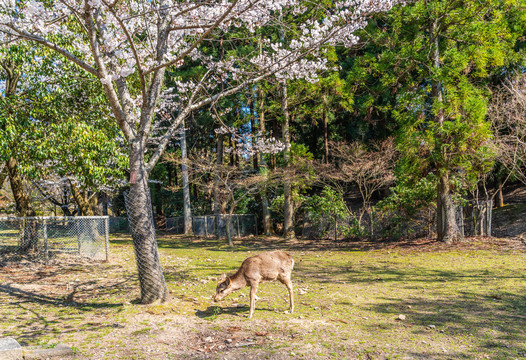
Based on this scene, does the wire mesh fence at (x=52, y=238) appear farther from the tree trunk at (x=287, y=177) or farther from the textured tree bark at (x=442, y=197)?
the textured tree bark at (x=442, y=197)

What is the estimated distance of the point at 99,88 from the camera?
1120cm

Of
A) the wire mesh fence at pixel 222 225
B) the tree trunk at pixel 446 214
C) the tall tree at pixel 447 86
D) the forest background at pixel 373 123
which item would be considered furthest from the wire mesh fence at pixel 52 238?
the tree trunk at pixel 446 214

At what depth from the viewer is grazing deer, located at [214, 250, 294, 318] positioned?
5672 mm

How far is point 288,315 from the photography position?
19.0ft

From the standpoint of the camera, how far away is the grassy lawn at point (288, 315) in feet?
14.6

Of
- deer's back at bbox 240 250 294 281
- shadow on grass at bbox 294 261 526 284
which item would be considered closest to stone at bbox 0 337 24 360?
deer's back at bbox 240 250 294 281

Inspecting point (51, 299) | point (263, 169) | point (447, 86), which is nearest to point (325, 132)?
point (263, 169)

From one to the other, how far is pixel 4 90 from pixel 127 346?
10131 millimetres

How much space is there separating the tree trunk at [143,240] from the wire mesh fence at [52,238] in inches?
202

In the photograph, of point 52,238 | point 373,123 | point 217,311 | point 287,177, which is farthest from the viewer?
point 373,123

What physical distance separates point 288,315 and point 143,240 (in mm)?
2777

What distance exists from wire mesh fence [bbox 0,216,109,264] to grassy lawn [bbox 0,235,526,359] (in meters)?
0.75

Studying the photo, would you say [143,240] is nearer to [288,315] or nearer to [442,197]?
[288,315]

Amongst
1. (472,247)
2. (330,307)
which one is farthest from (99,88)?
(472,247)
